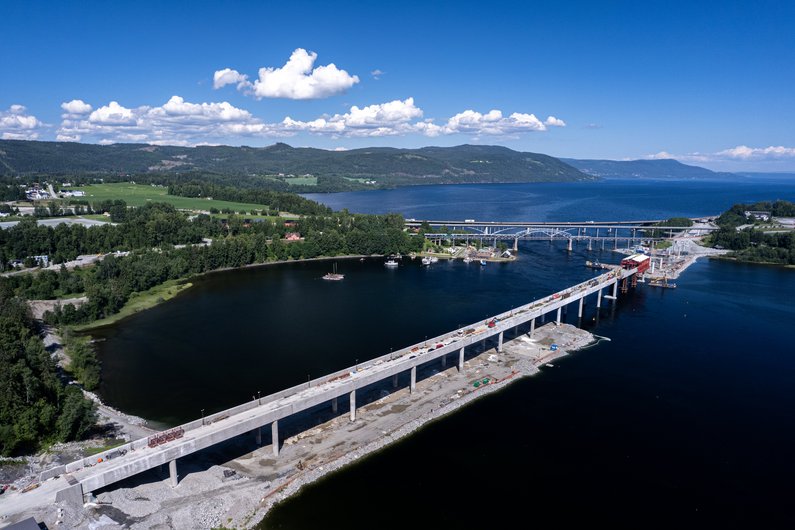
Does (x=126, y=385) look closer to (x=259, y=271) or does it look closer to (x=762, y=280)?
(x=259, y=271)

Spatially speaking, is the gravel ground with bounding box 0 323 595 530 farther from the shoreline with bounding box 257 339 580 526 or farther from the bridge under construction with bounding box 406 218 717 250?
the bridge under construction with bounding box 406 218 717 250

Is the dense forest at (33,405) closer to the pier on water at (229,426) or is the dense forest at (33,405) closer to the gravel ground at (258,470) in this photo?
the pier on water at (229,426)

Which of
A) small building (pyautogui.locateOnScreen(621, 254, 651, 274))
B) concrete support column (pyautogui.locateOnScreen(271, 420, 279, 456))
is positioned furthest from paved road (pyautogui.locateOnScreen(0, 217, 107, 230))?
small building (pyautogui.locateOnScreen(621, 254, 651, 274))

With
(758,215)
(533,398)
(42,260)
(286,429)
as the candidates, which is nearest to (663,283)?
(533,398)

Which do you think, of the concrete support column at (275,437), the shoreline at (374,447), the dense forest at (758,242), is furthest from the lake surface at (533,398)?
the dense forest at (758,242)

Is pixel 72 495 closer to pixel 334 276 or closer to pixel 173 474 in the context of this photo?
pixel 173 474

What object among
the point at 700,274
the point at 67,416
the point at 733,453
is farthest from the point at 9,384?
the point at 700,274

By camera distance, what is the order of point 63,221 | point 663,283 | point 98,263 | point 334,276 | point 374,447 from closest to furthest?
point 374,447 → point 98,263 → point 663,283 → point 334,276 → point 63,221
